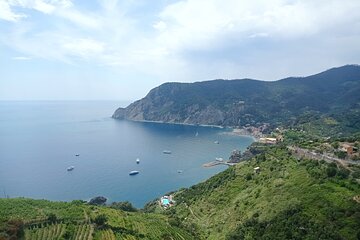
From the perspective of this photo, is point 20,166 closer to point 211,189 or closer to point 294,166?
point 211,189

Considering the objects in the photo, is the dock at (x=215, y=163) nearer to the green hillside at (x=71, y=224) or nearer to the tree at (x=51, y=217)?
the green hillside at (x=71, y=224)

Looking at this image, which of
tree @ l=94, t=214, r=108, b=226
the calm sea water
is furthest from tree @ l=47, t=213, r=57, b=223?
the calm sea water

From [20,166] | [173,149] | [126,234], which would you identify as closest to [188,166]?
[173,149]

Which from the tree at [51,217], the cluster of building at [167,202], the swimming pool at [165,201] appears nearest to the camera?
the tree at [51,217]

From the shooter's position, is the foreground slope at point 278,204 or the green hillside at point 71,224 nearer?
the foreground slope at point 278,204

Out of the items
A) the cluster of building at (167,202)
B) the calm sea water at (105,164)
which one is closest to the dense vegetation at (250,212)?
the cluster of building at (167,202)

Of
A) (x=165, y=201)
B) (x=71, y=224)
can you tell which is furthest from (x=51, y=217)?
(x=165, y=201)

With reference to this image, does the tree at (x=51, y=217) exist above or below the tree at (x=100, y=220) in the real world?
above
